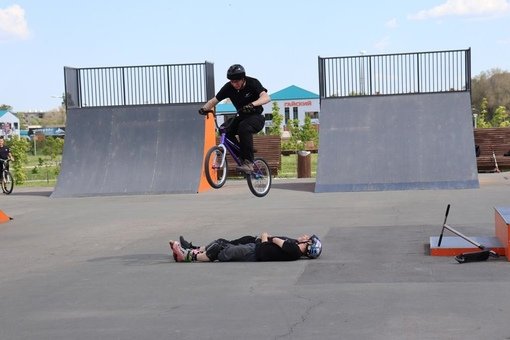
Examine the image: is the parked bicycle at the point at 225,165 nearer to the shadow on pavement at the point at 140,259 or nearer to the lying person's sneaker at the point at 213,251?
the lying person's sneaker at the point at 213,251

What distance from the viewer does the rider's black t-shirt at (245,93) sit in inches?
453

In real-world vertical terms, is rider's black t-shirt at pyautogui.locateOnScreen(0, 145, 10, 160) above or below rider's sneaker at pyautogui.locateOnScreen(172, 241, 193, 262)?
above

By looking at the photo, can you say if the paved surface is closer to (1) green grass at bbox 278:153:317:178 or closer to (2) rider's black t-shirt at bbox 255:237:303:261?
(2) rider's black t-shirt at bbox 255:237:303:261

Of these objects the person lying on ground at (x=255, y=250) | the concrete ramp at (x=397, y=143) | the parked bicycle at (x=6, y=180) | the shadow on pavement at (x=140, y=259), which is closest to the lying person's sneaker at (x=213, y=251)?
the person lying on ground at (x=255, y=250)

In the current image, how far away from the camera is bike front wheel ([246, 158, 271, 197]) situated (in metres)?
12.7

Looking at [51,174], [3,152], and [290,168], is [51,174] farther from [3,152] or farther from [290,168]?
[290,168]

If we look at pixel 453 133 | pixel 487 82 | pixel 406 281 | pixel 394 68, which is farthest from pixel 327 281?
pixel 487 82

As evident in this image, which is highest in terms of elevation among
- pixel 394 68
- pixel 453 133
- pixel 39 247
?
pixel 394 68

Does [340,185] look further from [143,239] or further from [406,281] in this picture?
[406,281]

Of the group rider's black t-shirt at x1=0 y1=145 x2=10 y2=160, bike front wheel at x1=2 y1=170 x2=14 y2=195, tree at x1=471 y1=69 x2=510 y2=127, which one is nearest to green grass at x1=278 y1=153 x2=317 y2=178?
bike front wheel at x1=2 y1=170 x2=14 y2=195

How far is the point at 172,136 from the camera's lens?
26078mm

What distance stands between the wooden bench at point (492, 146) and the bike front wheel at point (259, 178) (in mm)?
18423

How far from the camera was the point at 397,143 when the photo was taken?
24.2m

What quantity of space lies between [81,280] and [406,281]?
4.02m
